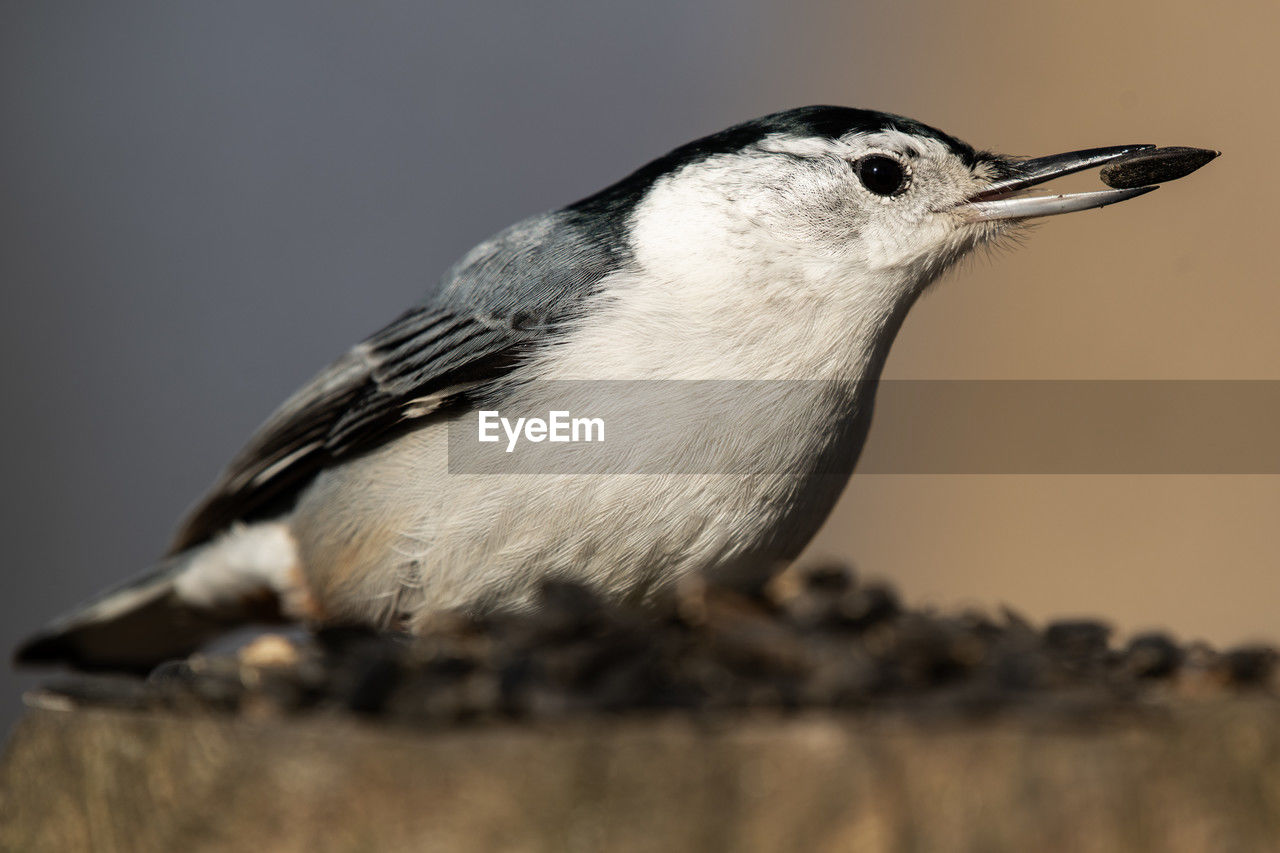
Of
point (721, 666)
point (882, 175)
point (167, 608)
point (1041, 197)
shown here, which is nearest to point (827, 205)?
point (882, 175)

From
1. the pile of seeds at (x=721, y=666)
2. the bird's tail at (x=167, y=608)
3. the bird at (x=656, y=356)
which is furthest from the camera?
the bird's tail at (x=167, y=608)

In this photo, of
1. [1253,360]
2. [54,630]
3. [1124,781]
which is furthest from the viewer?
[1253,360]

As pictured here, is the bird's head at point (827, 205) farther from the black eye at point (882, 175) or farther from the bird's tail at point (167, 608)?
the bird's tail at point (167, 608)

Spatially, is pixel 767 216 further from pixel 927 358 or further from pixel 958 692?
pixel 927 358

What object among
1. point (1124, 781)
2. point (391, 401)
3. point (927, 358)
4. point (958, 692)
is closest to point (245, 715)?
point (958, 692)

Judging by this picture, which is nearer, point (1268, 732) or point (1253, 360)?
point (1268, 732)

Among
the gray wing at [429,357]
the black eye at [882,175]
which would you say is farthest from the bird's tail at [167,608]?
the black eye at [882,175]

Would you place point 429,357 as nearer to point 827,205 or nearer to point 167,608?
point 827,205

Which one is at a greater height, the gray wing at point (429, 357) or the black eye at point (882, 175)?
the black eye at point (882, 175)
